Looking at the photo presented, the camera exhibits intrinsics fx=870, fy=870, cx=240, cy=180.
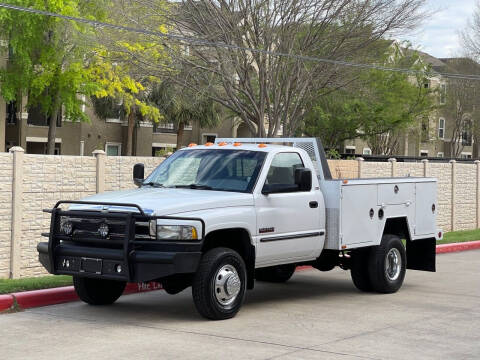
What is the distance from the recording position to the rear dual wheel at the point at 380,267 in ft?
40.5

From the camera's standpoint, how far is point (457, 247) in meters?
20.1

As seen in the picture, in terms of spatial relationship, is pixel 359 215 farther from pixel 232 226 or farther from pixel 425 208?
pixel 232 226

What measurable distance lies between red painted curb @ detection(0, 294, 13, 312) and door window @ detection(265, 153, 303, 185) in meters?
3.48

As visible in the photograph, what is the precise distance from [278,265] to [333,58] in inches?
583

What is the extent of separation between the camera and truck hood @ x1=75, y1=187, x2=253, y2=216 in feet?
31.8

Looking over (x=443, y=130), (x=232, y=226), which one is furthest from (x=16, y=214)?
(x=443, y=130)

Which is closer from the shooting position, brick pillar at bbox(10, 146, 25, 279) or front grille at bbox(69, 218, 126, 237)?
front grille at bbox(69, 218, 126, 237)

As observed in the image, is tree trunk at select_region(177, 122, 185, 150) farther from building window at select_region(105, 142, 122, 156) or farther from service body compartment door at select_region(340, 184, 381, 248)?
service body compartment door at select_region(340, 184, 381, 248)

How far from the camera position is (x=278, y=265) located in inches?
443

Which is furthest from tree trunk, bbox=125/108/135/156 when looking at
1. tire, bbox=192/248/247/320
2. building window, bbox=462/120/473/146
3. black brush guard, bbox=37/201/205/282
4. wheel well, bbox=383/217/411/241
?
tire, bbox=192/248/247/320

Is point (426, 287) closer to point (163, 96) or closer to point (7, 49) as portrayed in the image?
point (7, 49)

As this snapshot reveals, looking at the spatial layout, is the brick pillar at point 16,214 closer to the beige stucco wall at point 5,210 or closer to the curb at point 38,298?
the beige stucco wall at point 5,210

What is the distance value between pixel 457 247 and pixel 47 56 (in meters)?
22.5

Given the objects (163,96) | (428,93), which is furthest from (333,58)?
(428,93)
